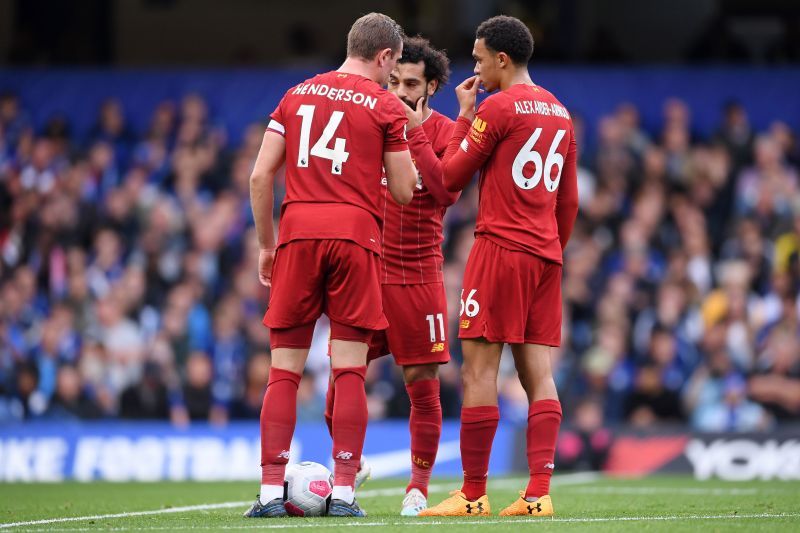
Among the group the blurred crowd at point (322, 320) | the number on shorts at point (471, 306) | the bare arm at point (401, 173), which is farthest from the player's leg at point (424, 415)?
the blurred crowd at point (322, 320)

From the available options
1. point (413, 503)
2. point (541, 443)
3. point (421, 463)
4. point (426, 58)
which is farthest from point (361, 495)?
point (426, 58)

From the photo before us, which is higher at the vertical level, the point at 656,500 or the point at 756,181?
the point at 756,181

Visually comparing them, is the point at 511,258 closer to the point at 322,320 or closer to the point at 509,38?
the point at 509,38

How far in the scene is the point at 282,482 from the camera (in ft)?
23.2

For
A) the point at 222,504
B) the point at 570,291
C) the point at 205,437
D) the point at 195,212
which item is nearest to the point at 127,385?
the point at 205,437

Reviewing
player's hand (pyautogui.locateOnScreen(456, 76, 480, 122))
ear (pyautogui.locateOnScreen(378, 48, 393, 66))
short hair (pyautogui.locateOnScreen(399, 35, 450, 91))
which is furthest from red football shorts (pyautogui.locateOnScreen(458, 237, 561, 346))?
short hair (pyautogui.locateOnScreen(399, 35, 450, 91))

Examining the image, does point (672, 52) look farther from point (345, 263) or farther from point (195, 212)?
point (345, 263)

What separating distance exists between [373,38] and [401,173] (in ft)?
2.32

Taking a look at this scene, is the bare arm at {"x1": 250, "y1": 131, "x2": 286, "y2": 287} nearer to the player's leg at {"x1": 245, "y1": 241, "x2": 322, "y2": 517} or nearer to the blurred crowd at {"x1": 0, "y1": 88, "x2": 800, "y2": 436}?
the player's leg at {"x1": 245, "y1": 241, "x2": 322, "y2": 517}

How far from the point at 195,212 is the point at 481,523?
10.9 meters

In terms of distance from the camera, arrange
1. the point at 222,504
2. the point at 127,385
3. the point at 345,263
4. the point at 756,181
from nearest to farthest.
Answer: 1. the point at 345,263
2. the point at 222,504
3. the point at 127,385
4. the point at 756,181

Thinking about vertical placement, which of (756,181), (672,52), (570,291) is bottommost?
(570,291)

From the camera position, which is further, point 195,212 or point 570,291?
point 195,212

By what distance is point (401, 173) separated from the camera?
7.21 meters
